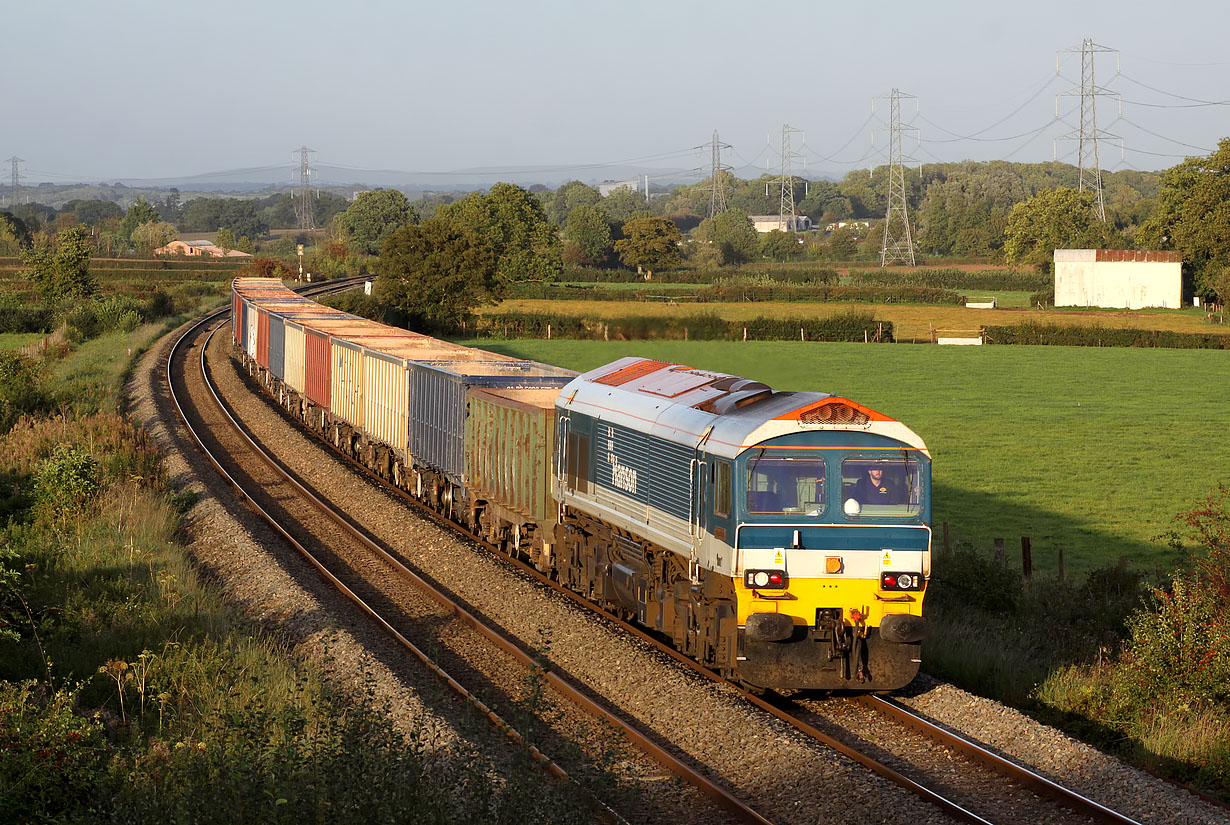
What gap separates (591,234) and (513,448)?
149964 millimetres

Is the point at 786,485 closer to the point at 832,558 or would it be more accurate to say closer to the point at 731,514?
the point at 731,514

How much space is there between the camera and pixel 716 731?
13344 millimetres

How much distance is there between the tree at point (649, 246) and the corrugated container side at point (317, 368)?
11389 cm

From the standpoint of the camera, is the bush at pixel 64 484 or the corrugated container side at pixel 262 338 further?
the corrugated container side at pixel 262 338

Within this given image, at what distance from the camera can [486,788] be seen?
33.1ft

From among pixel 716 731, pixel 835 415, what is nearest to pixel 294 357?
pixel 835 415

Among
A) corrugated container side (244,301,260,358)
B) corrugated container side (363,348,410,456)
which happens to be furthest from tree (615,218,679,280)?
corrugated container side (363,348,410,456)

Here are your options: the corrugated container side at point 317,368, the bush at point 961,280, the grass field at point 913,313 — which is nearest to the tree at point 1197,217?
the grass field at point 913,313

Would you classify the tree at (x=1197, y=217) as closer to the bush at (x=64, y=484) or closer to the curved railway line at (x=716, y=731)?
the curved railway line at (x=716, y=731)

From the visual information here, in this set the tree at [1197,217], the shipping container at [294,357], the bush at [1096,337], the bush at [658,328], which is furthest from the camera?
the tree at [1197,217]

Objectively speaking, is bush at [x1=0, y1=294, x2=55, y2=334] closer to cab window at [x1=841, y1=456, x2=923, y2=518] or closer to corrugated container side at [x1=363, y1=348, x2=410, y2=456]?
corrugated container side at [x1=363, y1=348, x2=410, y2=456]

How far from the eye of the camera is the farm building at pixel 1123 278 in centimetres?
10081

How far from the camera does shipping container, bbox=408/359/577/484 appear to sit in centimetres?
2453

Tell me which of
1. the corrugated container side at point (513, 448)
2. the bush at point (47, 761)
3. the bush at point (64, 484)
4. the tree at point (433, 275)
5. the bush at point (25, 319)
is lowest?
the bush at point (47, 761)
